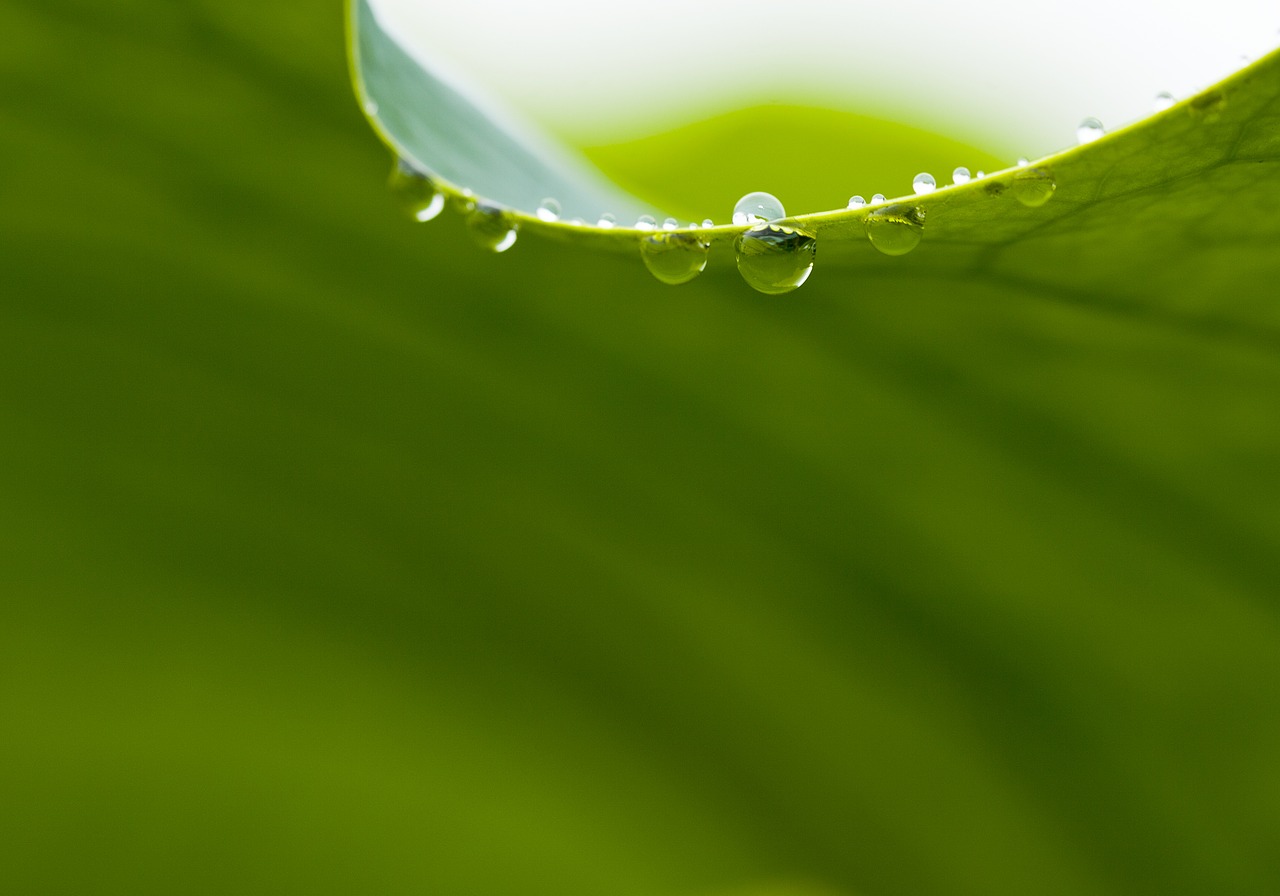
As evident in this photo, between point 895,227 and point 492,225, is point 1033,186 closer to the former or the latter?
point 895,227

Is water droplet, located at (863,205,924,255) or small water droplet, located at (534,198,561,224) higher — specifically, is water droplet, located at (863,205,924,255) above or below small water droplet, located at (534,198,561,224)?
below

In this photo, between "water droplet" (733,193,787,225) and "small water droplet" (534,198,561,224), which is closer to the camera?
"water droplet" (733,193,787,225)

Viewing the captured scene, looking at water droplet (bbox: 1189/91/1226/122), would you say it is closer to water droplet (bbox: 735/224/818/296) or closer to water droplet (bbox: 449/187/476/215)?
water droplet (bbox: 735/224/818/296)

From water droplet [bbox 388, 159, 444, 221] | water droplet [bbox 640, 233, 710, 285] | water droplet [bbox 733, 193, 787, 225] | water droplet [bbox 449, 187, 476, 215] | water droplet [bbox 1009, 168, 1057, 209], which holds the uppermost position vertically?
water droplet [bbox 388, 159, 444, 221]

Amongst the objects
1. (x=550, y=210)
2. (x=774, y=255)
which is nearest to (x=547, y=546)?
(x=550, y=210)

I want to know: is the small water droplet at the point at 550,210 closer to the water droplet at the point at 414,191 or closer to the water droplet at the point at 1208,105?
the water droplet at the point at 414,191

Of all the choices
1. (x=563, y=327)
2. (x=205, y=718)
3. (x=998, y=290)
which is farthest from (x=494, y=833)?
(x=998, y=290)

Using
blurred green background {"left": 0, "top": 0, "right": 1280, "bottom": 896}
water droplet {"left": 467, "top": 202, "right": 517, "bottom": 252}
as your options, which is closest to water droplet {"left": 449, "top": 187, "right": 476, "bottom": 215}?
water droplet {"left": 467, "top": 202, "right": 517, "bottom": 252}
